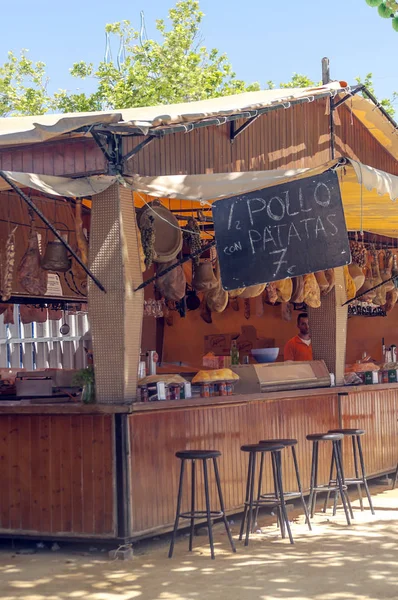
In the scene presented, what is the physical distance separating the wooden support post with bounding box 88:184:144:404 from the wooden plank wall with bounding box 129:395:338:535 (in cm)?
32

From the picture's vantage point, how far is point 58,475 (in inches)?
271

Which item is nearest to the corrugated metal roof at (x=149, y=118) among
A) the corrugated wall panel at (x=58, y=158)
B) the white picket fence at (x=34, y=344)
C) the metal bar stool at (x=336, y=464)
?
the corrugated wall panel at (x=58, y=158)

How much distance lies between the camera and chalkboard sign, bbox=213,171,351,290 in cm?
632

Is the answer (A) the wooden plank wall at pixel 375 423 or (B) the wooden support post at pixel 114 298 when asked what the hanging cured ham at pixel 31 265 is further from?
(A) the wooden plank wall at pixel 375 423

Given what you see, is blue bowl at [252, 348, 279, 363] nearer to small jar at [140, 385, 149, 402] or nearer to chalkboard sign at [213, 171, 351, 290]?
small jar at [140, 385, 149, 402]

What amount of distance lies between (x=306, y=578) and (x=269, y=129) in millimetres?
3975

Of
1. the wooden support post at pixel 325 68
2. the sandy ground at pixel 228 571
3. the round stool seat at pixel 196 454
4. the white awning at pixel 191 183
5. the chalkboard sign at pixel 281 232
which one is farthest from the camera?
the wooden support post at pixel 325 68

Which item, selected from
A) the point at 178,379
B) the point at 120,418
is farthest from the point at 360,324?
the point at 120,418

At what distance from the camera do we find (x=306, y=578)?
586 centimetres

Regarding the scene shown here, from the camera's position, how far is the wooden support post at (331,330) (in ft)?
31.4

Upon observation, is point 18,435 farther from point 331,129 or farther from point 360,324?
point 360,324

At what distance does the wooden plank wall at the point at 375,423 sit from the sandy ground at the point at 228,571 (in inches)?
79.4

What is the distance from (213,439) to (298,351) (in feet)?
9.82

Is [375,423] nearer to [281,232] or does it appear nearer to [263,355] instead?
[263,355]
